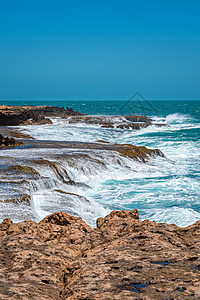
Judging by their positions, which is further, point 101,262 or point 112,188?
point 112,188

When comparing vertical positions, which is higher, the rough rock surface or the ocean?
the rough rock surface

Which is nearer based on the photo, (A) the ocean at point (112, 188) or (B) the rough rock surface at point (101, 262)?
(B) the rough rock surface at point (101, 262)

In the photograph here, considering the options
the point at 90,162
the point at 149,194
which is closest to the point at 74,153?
the point at 90,162

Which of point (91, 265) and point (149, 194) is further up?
point (91, 265)

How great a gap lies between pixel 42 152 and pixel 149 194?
9.29 metres

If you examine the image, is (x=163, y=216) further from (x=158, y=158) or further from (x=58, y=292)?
(x=158, y=158)

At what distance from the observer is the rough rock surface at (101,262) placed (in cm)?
392

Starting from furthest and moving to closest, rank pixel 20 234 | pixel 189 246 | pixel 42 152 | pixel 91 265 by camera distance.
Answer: pixel 42 152, pixel 20 234, pixel 189 246, pixel 91 265

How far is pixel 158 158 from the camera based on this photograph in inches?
1090

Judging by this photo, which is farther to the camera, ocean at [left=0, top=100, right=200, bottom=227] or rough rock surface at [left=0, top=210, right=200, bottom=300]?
ocean at [left=0, top=100, right=200, bottom=227]

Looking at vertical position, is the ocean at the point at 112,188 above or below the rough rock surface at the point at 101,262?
below

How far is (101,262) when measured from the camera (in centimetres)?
474

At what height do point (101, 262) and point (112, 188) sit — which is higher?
point (101, 262)

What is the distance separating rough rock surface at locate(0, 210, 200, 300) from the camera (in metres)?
3.92
